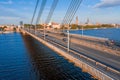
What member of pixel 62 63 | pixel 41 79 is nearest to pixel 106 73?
pixel 41 79

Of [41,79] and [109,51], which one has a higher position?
[109,51]

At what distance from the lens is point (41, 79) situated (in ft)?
93.8

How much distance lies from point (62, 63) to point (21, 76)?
34.6 feet

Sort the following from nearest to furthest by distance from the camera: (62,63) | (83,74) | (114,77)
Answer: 1. (114,77)
2. (83,74)
3. (62,63)

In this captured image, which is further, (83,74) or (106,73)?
(83,74)

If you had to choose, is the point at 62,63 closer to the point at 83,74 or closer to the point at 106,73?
the point at 83,74

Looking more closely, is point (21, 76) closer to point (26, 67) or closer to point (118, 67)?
point (26, 67)

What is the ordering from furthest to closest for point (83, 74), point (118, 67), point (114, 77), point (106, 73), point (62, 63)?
1. point (62, 63)
2. point (83, 74)
3. point (118, 67)
4. point (106, 73)
5. point (114, 77)

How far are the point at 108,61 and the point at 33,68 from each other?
13529 millimetres

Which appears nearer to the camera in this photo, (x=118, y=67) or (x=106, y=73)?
(x=106, y=73)

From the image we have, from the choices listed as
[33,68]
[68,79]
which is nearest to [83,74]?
[68,79]

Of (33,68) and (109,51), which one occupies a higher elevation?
(109,51)

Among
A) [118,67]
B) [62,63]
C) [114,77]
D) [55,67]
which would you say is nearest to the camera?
[114,77]

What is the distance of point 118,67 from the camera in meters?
27.0
